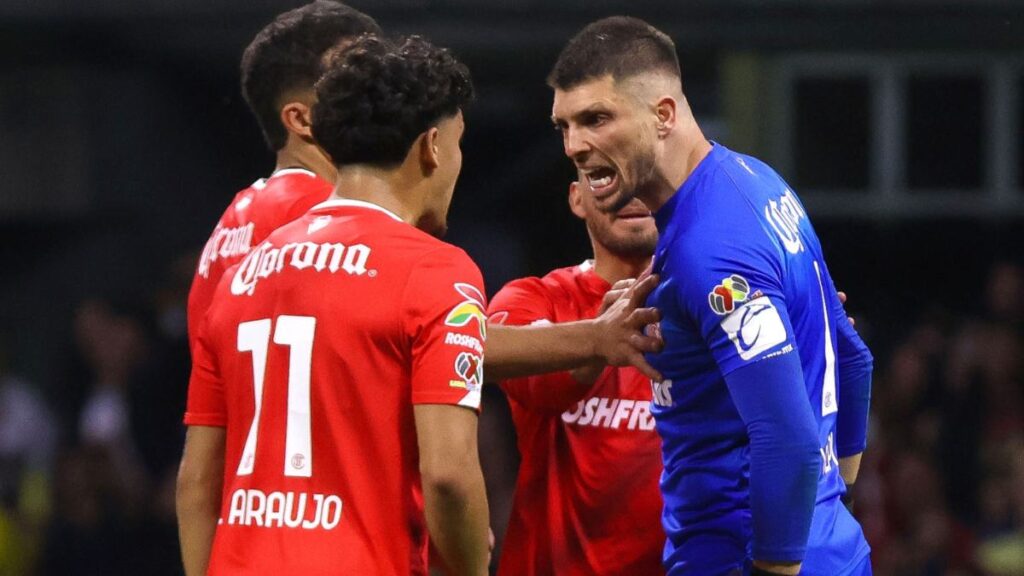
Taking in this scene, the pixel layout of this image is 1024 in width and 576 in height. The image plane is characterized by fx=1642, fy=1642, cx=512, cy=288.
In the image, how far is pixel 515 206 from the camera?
11.8m

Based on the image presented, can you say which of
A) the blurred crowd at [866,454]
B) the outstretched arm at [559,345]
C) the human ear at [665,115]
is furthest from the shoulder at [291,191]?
the blurred crowd at [866,454]

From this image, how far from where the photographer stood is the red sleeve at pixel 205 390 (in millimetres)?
3186

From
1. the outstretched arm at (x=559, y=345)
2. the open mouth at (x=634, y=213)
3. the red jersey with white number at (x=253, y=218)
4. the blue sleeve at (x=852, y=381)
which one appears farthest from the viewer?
the open mouth at (x=634, y=213)

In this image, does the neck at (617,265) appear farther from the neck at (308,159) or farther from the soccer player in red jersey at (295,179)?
the neck at (308,159)

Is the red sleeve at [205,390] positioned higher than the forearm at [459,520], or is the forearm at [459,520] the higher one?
the red sleeve at [205,390]

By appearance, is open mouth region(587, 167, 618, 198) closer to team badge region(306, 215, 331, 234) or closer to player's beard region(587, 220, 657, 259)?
player's beard region(587, 220, 657, 259)

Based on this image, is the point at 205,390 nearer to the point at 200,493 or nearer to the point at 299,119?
the point at 200,493

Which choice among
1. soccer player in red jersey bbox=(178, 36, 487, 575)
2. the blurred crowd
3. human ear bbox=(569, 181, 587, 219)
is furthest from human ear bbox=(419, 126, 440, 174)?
the blurred crowd

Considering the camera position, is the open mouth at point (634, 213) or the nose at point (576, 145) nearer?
the nose at point (576, 145)

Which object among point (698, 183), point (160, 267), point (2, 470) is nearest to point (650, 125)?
point (698, 183)

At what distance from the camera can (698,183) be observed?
3.28 meters

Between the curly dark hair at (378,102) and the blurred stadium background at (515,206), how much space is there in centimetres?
547

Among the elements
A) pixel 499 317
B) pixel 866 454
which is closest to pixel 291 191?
pixel 499 317

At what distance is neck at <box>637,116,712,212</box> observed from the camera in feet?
11.0
